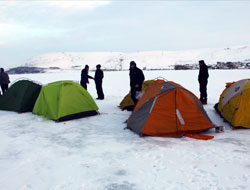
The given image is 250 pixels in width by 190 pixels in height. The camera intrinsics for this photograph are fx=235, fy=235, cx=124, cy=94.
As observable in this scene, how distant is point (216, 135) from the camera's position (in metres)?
6.44

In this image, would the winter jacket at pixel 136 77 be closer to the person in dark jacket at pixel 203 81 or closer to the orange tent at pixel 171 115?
the orange tent at pixel 171 115

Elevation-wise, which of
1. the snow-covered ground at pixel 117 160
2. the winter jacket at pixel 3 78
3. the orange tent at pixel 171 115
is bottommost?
the snow-covered ground at pixel 117 160

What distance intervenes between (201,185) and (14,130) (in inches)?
235

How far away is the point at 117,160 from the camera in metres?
4.93

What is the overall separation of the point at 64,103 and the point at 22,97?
294 centimetres

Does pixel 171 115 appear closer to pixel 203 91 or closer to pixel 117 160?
pixel 117 160

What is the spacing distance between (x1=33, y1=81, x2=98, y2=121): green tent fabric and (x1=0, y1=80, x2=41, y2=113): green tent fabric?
1156 mm

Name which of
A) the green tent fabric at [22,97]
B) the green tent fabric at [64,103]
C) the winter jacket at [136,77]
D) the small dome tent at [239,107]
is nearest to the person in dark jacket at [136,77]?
the winter jacket at [136,77]

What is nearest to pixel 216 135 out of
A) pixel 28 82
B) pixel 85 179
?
pixel 85 179

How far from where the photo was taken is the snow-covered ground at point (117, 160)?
4.00 metres

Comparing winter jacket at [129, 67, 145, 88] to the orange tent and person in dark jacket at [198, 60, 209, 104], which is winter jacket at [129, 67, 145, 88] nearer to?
the orange tent

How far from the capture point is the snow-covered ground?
4004mm

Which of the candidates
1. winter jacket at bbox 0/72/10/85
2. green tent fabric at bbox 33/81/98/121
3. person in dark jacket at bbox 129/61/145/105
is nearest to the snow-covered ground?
green tent fabric at bbox 33/81/98/121

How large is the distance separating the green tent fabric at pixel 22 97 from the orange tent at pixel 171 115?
5574 mm
